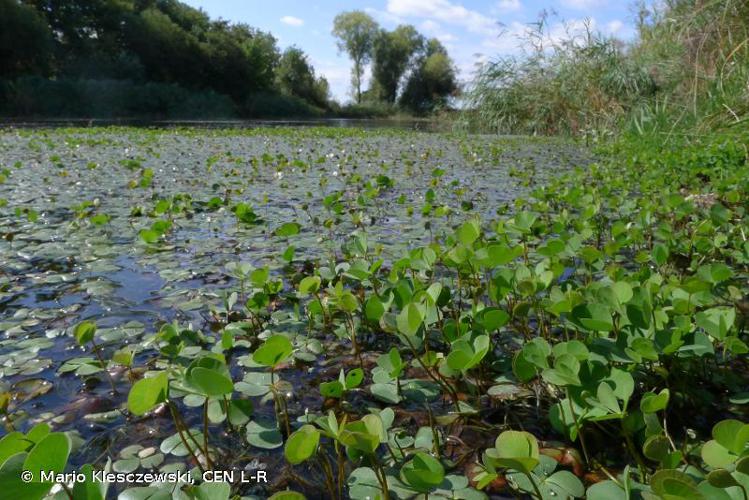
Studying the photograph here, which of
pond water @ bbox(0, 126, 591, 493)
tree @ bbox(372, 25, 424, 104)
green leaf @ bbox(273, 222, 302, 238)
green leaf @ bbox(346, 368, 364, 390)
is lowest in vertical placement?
pond water @ bbox(0, 126, 591, 493)

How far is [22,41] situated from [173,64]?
8176 mm

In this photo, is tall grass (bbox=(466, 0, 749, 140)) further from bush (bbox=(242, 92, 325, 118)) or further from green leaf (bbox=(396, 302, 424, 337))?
bush (bbox=(242, 92, 325, 118))

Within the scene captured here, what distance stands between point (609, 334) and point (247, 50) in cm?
3446

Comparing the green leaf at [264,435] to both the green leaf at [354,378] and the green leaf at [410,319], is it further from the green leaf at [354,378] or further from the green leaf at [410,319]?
the green leaf at [410,319]

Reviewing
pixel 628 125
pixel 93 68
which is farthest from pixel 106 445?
pixel 93 68

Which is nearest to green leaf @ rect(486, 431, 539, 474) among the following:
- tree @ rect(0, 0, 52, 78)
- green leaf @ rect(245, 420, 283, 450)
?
green leaf @ rect(245, 420, 283, 450)

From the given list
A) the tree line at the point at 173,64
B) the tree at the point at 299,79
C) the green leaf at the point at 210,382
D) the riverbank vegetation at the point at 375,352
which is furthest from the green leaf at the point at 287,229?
the tree at the point at 299,79

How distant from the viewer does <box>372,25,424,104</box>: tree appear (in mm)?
39125

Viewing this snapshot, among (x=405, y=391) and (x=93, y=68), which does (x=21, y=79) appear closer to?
(x=93, y=68)

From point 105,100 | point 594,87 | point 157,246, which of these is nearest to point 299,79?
point 105,100

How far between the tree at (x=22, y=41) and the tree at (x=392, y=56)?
22244 millimetres

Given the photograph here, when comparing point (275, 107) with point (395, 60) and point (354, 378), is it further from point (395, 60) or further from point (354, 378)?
point (354, 378)

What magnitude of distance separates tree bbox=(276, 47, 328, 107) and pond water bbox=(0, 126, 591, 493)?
3205 centimetres

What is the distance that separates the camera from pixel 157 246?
7.83 ft
